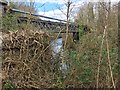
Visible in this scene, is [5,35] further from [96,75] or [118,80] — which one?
[118,80]

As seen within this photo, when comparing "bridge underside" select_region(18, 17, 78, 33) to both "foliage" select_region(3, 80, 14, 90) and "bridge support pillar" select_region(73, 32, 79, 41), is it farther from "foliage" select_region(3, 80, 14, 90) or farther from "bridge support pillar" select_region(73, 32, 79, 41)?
"foliage" select_region(3, 80, 14, 90)

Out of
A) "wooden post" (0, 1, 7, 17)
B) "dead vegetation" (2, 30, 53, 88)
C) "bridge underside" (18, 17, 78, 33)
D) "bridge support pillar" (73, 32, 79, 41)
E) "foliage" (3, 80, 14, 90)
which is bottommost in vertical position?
"foliage" (3, 80, 14, 90)

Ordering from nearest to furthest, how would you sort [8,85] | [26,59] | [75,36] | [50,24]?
1. [8,85]
2. [26,59]
3. [50,24]
4. [75,36]

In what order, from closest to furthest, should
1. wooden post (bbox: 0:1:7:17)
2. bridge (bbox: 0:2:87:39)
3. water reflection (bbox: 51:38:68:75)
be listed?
wooden post (bbox: 0:1:7:17) < bridge (bbox: 0:2:87:39) < water reflection (bbox: 51:38:68:75)

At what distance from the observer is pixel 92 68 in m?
4.32

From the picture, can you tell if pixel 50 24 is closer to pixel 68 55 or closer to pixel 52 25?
pixel 52 25

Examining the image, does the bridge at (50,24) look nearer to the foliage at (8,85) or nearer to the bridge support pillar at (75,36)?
the bridge support pillar at (75,36)

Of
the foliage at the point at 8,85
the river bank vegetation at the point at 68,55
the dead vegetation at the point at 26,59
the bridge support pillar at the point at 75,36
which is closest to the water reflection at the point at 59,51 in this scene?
the river bank vegetation at the point at 68,55

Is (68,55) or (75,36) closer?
(68,55)

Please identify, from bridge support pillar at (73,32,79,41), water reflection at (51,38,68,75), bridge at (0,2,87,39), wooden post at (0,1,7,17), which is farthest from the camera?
bridge support pillar at (73,32,79,41)

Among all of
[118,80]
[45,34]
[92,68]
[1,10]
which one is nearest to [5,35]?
[1,10]

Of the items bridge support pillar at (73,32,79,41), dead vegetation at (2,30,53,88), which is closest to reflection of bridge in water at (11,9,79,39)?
bridge support pillar at (73,32,79,41)

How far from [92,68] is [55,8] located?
1299 millimetres

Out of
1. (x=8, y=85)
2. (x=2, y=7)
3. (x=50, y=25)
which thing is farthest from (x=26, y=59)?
(x=2, y=7)
